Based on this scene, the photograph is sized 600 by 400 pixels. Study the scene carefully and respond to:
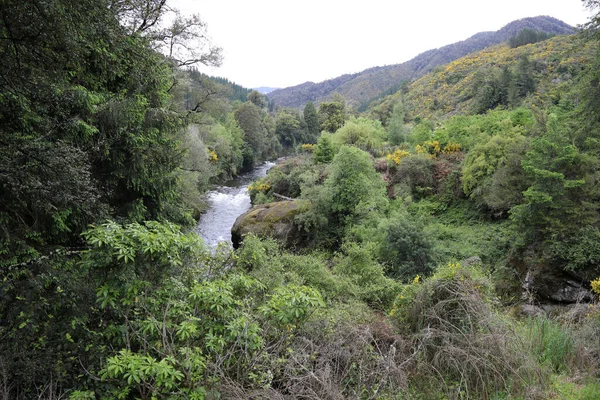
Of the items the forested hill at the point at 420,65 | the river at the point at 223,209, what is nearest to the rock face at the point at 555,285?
the river at the point at 223,209

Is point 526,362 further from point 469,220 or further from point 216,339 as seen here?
point 469,220

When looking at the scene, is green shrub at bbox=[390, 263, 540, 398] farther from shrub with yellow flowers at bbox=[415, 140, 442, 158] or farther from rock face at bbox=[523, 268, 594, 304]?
shrub with yellow flowers at bbox=[415, 140, 442, 158]

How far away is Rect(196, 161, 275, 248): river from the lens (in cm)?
1822

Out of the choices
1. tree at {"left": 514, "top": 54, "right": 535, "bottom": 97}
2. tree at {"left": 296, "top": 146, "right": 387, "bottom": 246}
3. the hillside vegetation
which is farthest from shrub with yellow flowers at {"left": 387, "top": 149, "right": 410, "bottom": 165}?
tree at {"left": 514, "top": 54, "right": 535, "bottom": 97}

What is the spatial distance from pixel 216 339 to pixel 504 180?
1354 cm

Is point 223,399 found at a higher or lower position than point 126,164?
lower

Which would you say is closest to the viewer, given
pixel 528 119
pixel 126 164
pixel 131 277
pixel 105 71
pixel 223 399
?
pixel 223 399

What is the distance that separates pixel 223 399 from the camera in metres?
3.23

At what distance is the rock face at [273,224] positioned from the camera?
15.6 meters

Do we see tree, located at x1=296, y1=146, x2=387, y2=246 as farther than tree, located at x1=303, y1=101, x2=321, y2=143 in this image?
No

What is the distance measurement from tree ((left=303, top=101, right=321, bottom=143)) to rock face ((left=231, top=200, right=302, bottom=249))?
114ft

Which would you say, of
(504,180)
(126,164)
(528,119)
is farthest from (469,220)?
(126,164)

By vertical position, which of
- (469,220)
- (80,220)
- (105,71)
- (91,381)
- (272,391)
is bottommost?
(469,220)

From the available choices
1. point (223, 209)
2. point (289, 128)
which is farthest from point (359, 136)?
point (289, 128)
